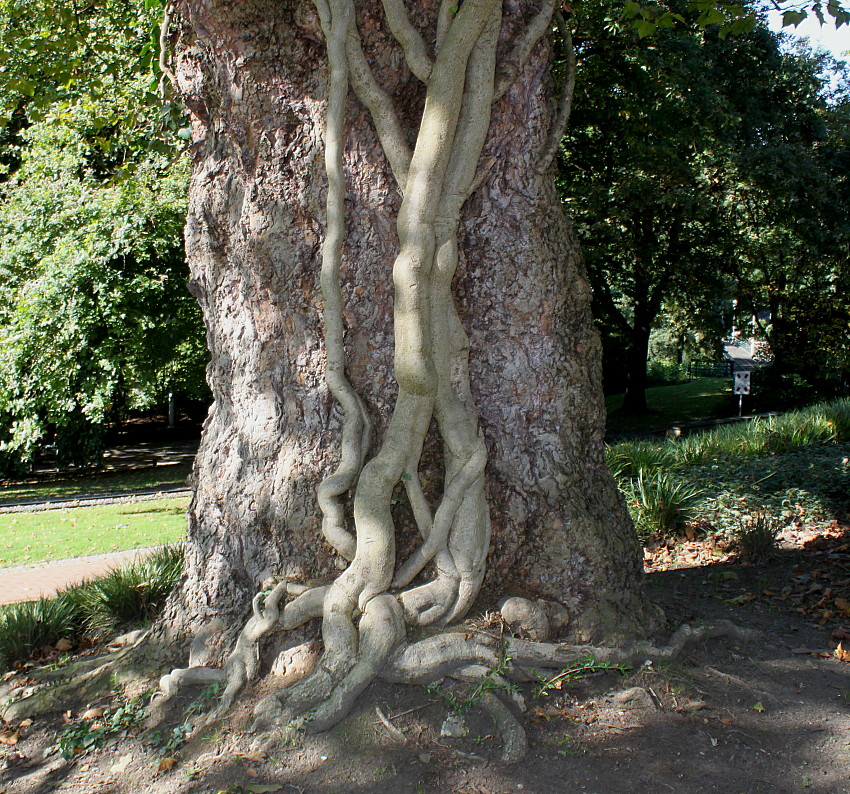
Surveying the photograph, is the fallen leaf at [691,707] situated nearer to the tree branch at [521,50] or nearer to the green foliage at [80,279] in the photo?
the tree branch at [521,50]

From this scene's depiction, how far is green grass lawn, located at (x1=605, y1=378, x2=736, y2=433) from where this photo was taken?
23.1 m

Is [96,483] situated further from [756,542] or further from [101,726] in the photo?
[756,542]

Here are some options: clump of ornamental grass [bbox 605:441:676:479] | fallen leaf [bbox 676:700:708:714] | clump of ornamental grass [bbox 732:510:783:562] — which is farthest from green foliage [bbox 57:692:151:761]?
clump of ornamental grass [bbox 605:441:676:479]

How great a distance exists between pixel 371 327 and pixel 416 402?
1.64 ft

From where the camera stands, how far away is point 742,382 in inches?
696

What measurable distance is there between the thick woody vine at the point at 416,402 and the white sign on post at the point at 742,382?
1477cm

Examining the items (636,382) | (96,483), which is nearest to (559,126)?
(96,483)

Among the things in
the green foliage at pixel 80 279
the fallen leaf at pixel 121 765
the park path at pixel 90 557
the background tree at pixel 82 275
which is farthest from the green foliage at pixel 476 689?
the green foliage at pixel 80 279

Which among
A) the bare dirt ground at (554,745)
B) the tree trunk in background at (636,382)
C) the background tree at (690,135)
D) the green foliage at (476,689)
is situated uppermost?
the background tree at (690,135)

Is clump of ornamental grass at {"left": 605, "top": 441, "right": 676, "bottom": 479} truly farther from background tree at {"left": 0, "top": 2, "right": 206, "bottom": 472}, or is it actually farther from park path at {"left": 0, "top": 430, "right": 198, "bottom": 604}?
background tree at {"left": 0, "top": 2, "right": 206, "bottom": 472}

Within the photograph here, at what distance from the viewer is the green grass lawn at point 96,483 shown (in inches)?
666

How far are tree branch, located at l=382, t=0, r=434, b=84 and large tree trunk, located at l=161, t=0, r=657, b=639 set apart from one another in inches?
6.4

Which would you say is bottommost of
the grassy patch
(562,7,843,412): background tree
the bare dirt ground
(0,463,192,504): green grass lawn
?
(0,463,192,504): green grass lawn

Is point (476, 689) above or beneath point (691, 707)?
above
